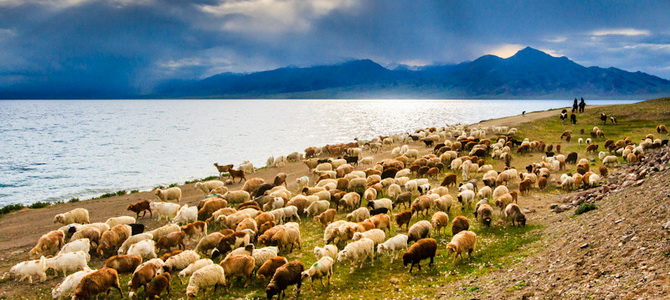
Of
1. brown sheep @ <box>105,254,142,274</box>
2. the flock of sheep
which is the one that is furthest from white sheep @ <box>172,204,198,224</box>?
brown sheep @ <box>105,254,142,274</box>

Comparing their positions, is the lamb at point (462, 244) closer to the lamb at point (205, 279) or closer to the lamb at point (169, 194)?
the lamb at point (205, 279)

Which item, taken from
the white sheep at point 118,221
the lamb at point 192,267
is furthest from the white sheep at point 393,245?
the white sheep at point 118,221

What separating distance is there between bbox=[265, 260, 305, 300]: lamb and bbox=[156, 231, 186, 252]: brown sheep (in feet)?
20.4

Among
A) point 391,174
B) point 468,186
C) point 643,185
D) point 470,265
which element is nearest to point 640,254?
point 470,265

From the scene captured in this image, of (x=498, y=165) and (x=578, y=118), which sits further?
(x=578, y=118)

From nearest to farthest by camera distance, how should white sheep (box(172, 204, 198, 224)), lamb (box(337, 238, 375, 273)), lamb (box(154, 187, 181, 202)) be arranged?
lamb (box(337, 238, 375, 273)) < white sheep (box(172, 204, 198, 224)) < lamb (box(154, 187, 181, 202))

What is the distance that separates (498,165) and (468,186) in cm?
1039

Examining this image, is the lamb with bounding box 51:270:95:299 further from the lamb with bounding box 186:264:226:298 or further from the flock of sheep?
the lamb with bounding box 186:264:226:298

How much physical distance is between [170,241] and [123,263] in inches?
106

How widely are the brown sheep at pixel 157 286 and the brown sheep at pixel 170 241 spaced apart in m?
3.91

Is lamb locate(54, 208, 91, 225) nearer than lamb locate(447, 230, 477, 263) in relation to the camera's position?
No

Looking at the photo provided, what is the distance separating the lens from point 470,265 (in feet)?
43.1

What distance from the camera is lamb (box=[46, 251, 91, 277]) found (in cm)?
1383

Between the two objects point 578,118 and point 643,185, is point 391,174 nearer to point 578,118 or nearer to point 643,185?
point 643,185
